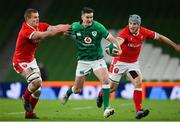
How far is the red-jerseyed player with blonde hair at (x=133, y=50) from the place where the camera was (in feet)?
48.6

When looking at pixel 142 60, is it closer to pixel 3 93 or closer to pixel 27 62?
pixel 3 93

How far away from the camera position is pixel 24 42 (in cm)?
1443

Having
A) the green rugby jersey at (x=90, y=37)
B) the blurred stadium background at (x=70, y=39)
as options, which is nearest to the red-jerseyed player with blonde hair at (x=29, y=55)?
the green rugby jersey at (x=90, y=37)

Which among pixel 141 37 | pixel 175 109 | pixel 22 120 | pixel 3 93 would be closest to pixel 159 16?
pixel 3 93

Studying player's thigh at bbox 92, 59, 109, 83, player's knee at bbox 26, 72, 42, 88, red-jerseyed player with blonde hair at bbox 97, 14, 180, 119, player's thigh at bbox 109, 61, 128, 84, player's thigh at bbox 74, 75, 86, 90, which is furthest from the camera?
player's thigh at bbox 109, 61, 128, 84

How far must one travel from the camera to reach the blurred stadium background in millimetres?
27797

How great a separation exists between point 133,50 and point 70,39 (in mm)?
15091

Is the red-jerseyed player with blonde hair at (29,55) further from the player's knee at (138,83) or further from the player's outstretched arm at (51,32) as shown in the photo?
the player's knee at (138,83)

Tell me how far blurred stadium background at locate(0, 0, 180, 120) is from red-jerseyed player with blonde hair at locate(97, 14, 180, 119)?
10.0m

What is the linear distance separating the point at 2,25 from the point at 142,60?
6850 mm

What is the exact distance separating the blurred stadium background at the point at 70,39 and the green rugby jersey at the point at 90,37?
36.7 feet

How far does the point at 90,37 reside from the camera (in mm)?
14344

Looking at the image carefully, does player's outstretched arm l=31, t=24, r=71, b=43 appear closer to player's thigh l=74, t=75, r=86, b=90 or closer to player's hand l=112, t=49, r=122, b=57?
player's hand l=112, t=49, r=122, b=57

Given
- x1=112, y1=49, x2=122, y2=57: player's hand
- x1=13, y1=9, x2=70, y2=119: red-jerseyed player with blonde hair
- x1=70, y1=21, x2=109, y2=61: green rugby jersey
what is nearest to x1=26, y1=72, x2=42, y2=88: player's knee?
x1=13, y1=9, x2=70, y2=119: red-jerseyed player with blonde hair
